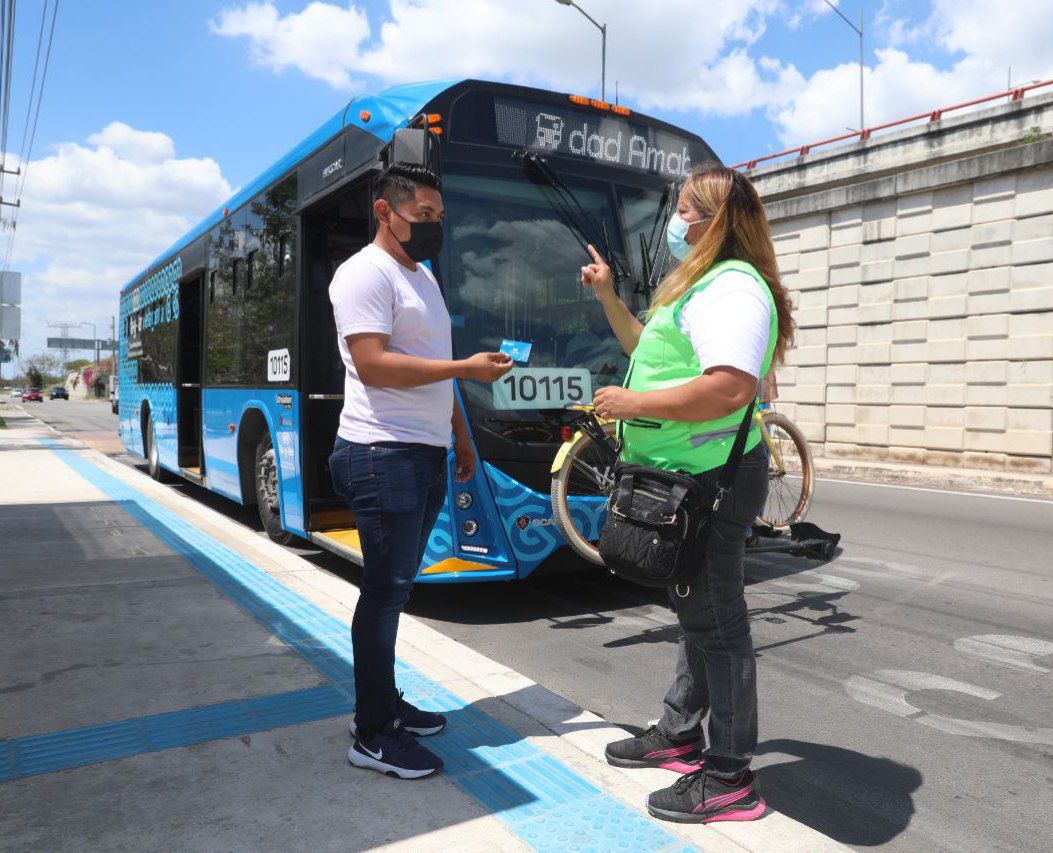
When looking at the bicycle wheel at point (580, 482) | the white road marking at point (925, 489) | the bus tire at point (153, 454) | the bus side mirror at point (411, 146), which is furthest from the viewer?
the bus tire at point (153, 454)

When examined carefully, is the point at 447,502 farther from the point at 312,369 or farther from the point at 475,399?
the point at 312,369

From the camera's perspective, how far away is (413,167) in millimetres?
3061

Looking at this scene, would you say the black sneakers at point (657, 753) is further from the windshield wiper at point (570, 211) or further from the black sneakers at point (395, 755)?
the windshield wiper at point (570, 211)

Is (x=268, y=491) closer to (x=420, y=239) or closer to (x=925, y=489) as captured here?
(x=420, y=239)

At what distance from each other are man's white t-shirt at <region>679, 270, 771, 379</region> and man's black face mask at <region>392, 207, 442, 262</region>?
1011 millimetres

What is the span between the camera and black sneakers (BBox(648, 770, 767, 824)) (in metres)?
2.60

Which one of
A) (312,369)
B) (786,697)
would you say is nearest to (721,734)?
(786,697)

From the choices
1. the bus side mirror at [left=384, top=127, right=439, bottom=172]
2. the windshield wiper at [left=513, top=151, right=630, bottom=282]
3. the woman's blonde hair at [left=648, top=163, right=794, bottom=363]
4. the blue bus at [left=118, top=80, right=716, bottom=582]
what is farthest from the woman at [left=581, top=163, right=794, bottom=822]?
the windshield wiper at [left=513, top=151, right=630, bottom=282]

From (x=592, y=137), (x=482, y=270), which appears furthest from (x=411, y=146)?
(x=592, y=137)

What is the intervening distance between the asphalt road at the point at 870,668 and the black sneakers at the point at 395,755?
43.1 inches

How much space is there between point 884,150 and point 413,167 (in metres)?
17.9

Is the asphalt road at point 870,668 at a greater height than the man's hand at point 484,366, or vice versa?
the man's hand at point 484,366

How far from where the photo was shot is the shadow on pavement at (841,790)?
9.21 ft

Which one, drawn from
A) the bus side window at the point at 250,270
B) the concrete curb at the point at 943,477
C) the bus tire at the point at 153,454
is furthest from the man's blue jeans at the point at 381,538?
the concrete curb at the point at 943,477
